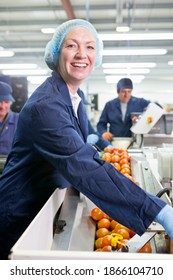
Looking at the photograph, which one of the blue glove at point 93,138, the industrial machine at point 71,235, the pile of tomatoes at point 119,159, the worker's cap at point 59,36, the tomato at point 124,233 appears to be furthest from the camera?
the blue glove at point 93,138

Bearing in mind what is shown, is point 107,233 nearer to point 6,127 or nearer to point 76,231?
point 76,231

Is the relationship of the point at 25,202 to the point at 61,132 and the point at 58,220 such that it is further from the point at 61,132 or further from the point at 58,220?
the point at 61,132

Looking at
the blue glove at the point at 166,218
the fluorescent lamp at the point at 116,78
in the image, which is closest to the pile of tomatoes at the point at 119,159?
the blue glove at the point at 166,218

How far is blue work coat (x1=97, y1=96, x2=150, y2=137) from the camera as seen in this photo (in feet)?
13.9

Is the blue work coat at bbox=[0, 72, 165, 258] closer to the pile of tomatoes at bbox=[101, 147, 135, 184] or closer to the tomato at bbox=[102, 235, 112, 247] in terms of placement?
the tomato at bbox=[102, 235, 112, 247]

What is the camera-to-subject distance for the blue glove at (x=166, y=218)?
0.98 metres

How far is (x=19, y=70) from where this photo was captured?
29.2 ft

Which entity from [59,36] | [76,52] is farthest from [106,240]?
[59,36]

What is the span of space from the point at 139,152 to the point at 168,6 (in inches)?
160

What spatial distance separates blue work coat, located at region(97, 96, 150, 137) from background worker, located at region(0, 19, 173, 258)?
8.82 ft

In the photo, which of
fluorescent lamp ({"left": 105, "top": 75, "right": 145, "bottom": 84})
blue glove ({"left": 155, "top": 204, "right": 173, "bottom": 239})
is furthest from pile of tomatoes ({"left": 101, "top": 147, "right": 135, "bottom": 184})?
fluorescent lamp ({"left": 105, "top": 75, "right": 145, "bottom": 84})

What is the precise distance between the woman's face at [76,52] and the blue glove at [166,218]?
0.64 m

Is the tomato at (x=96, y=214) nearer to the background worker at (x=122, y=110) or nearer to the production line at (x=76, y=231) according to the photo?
the production line at (x=76, y=231)
